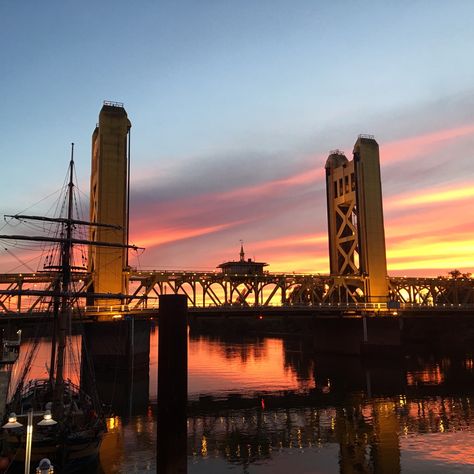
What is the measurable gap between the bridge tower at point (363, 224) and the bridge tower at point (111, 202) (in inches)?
1670

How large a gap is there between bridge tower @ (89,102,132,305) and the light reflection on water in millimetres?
15205

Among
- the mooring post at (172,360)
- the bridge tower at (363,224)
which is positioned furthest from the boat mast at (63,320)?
the bridge tower at (363,224)

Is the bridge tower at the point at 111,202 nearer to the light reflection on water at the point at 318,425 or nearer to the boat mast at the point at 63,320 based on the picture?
the light reflection on water at the point at 318,425

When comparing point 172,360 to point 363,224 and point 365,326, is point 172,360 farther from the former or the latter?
point 363,224

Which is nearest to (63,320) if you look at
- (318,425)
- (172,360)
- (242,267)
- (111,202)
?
(172,360)

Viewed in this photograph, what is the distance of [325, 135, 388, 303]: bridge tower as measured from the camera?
88.6 meters

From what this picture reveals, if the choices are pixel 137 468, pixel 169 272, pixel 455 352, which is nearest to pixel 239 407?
pixel 137 468

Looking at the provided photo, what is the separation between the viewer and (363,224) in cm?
8906

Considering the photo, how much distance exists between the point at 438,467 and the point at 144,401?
29.9 m

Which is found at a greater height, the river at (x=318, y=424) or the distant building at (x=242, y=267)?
the distant building at (x=242, y=267)

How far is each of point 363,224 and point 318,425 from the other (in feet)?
190

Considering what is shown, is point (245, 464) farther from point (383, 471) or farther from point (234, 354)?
point (234, 354)

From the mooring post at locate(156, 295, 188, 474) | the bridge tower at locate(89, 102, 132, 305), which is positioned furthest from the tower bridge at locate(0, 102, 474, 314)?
the mooring post at locate(156, 295, 188, 474)

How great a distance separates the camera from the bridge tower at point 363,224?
8856cm
